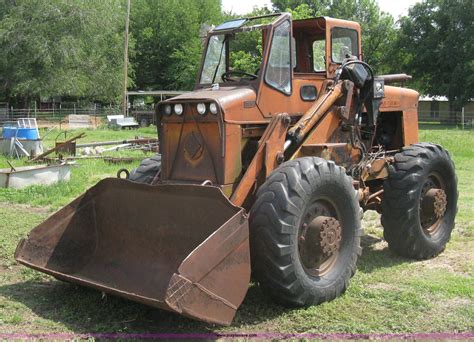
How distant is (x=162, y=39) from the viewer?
181ft

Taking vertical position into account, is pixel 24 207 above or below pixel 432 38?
below

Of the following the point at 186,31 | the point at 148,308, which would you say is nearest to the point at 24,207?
the point at 148,308

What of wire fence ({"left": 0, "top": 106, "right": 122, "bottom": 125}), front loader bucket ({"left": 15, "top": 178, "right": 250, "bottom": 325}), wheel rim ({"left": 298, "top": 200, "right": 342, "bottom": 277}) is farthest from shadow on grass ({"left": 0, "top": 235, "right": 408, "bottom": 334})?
wire fence ({"left": 0, "top": 106, "right": 122, "bottom": 125})

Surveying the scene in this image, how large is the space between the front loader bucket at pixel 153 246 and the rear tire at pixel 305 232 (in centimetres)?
30

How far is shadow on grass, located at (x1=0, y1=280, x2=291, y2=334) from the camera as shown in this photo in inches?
184

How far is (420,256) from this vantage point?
674 centimetres

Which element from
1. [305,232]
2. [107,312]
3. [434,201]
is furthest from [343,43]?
[107,312]

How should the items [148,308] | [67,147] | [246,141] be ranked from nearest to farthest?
[148,308], [246,141], [67,147]

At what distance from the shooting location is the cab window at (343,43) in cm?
657

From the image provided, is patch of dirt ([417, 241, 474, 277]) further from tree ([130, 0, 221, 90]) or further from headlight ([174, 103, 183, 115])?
tree ([130, 0, 221, 90])

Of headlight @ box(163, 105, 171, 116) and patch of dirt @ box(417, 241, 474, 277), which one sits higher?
headlight @ box(163, 105, 171, 116)

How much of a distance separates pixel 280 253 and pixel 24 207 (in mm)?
6501

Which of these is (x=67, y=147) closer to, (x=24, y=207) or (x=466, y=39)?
(x=24, y=207)

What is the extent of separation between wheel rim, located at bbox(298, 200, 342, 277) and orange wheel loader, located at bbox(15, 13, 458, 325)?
10 mm
